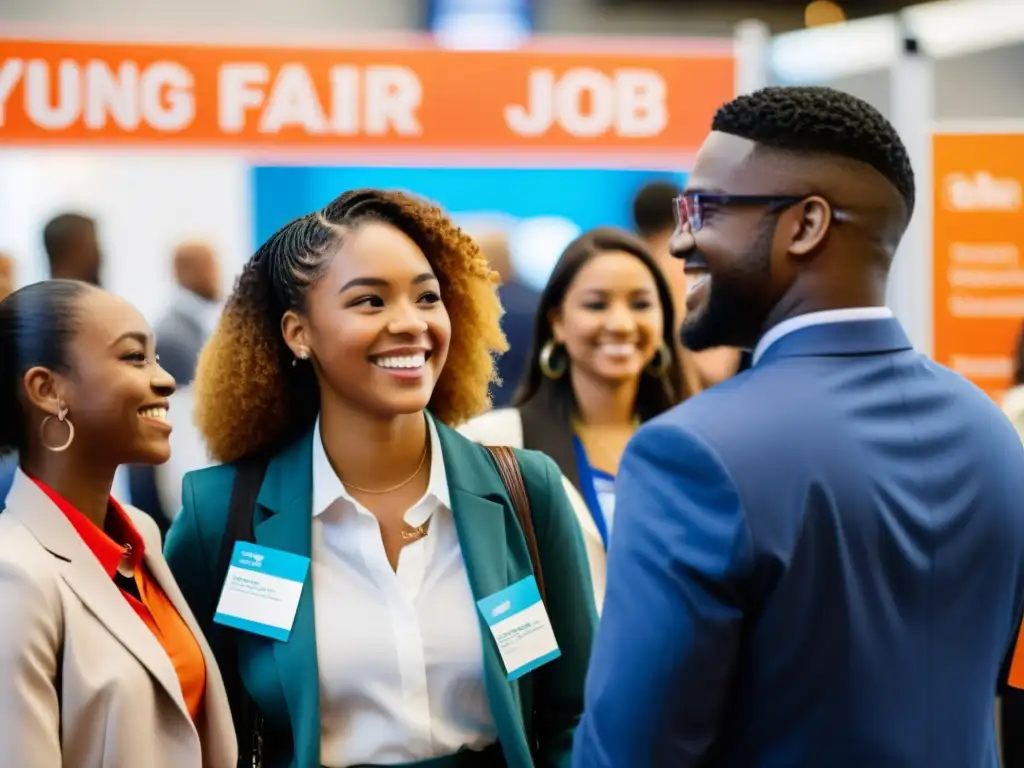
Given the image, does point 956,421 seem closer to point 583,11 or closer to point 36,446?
point 36,446

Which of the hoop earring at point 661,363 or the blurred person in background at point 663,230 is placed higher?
the blurred person in background at point 663,230

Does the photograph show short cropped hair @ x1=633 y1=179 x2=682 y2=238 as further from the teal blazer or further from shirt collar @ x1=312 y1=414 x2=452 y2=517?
shirt collar @ x1=312 y1=414 x2=452 y2=517

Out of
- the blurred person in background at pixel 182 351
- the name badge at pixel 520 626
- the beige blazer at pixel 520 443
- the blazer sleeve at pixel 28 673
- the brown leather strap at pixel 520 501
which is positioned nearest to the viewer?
the blazer sleeve at pixel 28 673

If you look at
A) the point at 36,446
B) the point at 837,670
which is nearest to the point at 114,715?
the point at 36,446

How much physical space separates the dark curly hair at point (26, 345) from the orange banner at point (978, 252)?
306 centimetres

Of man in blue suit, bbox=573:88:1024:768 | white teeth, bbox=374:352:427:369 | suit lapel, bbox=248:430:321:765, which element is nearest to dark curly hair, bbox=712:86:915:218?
man in blue suit, bbox=573:88:1024:768

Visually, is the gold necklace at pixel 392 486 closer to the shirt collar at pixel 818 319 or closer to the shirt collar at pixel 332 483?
the shirt collar at pixel 332 483

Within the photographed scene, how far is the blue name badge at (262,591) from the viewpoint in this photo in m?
A: 1.97

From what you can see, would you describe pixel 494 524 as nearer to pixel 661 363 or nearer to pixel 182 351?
pixel 182 351

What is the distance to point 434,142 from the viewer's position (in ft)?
11.0

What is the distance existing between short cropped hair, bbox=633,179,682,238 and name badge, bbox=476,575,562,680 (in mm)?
1635

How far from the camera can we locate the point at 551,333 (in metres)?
3.37

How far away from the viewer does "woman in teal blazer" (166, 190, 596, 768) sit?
196 centimetres

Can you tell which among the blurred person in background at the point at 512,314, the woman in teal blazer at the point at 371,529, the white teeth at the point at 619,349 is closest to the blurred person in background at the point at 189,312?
the woman in teal blazer at the point at 371,529
